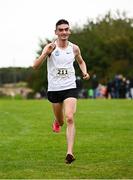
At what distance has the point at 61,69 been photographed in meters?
11.9

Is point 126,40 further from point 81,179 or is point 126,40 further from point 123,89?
point 81,179

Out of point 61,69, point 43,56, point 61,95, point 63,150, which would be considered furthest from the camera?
point 63,150

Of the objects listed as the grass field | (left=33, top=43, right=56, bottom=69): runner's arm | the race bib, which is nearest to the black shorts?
the race bib


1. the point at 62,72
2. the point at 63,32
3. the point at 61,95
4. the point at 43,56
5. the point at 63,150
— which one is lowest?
the point at 63,150

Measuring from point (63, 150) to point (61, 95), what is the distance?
2.47 metres

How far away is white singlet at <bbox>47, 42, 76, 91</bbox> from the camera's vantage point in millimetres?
11938

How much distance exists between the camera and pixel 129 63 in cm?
8262

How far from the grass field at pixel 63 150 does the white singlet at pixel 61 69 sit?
1380mm

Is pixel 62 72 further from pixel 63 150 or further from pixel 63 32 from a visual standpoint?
pixel 63 150

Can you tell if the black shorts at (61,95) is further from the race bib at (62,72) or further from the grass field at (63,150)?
the grass field at (63,150)

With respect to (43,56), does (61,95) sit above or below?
below

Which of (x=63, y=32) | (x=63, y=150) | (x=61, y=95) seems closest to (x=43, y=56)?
(x=63, y=32)

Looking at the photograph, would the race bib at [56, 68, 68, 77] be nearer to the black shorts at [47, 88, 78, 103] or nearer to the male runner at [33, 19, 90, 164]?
the male runner at [33, 19, 90, 164]

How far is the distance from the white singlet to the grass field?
1.38 metres
